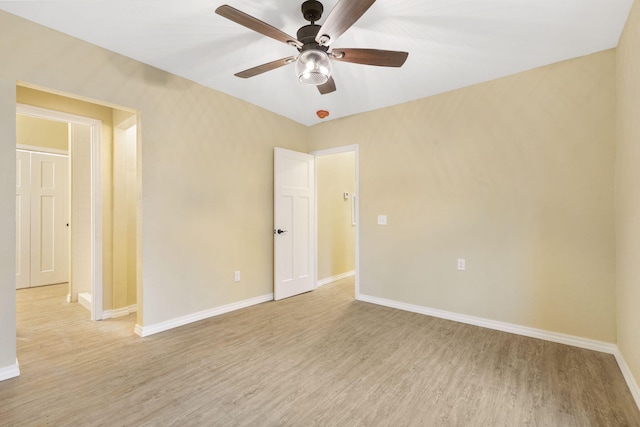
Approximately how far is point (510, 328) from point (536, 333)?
204 millimetres

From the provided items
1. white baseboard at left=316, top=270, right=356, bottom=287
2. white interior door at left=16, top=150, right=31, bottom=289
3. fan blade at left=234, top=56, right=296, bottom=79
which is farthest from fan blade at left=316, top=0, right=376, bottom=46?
white interior door at left=16, top=150, right=31, bottom=289

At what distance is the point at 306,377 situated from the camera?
211 centimetres

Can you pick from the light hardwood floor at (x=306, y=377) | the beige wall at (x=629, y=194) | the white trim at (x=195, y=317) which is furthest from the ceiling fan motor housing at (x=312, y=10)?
the white trim at (x=195, y=317)

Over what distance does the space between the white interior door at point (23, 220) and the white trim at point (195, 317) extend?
123 inches

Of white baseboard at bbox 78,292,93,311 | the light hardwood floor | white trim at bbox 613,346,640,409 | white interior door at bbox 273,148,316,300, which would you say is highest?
white interior door at bbox 273,148,316,300

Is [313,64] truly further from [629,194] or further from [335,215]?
[335,215]

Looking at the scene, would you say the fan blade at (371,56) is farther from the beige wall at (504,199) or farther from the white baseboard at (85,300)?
the white baseboard at (85,300)

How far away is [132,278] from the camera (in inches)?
138

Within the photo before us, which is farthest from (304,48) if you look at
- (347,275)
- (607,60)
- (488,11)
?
(347,275)

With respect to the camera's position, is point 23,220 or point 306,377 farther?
point 23,220

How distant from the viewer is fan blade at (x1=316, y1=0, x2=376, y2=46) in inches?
60.4

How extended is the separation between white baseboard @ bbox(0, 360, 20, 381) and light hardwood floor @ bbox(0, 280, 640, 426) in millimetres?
52

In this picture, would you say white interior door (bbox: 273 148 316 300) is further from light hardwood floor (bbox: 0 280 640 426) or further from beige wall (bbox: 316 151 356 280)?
light hardwood floor (bbox: 0 280 640 426)

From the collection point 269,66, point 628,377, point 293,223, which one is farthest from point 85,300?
point 628,377
